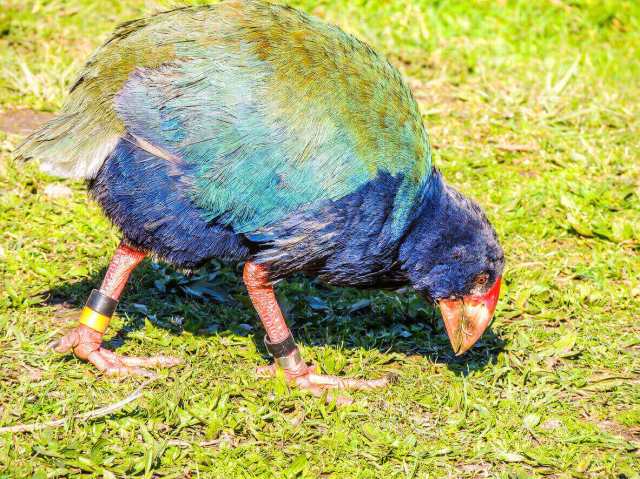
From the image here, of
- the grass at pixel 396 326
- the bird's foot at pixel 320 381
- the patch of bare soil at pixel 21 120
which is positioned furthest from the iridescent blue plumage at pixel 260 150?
the patch of bare soil at pixel 21 120

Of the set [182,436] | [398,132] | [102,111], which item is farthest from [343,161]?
[182,436]

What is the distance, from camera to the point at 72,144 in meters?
3.57

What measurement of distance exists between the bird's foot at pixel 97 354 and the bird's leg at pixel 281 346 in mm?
479

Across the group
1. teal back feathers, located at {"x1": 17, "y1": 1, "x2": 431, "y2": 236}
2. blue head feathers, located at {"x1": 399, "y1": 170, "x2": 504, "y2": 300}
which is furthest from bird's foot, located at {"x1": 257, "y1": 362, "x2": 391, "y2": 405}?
teal back feathers, located at {"x1": 17, "y1": 1, "x2": 431, "y2": 236}

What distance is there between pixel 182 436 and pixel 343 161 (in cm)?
120

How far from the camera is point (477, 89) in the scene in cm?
654

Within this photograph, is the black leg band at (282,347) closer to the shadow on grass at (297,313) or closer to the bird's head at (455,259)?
the shadow on grass at (297,313)

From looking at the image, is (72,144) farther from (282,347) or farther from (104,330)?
(282,347)

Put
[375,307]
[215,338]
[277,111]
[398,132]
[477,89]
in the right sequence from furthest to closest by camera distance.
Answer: [477,89]
[375,307]
[215,338]
[398,132]
[277,111]

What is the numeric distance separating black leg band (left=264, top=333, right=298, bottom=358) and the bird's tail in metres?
1.02

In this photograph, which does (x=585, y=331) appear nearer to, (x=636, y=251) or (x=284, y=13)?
(x=636, y=251)

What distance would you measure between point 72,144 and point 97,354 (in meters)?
A: 0.89

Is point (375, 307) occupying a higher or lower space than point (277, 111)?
lower

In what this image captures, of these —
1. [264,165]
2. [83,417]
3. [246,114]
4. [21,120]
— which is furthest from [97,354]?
[21,120]
